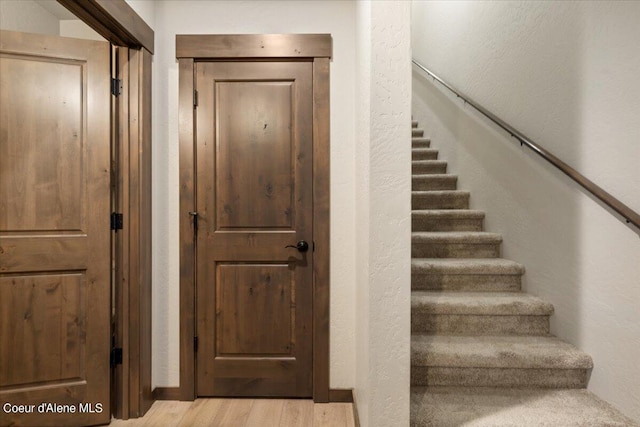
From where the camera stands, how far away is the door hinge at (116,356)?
209cm

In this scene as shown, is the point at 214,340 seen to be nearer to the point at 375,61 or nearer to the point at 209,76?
the point at 209,76

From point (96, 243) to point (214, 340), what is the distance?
2.94ft

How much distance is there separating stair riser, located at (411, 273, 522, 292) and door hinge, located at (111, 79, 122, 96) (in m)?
2.11

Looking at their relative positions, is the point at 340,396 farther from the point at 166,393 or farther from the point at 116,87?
the point at 116,87

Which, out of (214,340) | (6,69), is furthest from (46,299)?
(6,69)

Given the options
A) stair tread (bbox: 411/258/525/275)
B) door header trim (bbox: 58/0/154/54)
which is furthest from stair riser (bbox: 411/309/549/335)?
door header trim (bbox: 58/0/154/54)

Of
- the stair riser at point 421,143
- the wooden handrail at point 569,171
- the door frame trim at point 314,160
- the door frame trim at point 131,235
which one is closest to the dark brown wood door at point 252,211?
the door frame trim at point 314,160

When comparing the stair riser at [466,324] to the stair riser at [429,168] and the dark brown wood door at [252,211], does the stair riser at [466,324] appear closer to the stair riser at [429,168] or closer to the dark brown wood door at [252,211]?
the dark brown wood door at [252,211]

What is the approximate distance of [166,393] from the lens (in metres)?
2.26

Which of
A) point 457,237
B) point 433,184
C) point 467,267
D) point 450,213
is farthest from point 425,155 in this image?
point 467,267

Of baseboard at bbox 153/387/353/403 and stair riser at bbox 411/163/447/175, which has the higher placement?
stair riser at bbox 411/163/447/175

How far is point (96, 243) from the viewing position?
2.03m

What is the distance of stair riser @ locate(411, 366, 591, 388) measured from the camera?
191cm

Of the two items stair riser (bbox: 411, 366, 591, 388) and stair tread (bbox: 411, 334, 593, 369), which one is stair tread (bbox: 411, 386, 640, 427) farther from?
stair tread (bbox: 411, 334, 593, 369)
